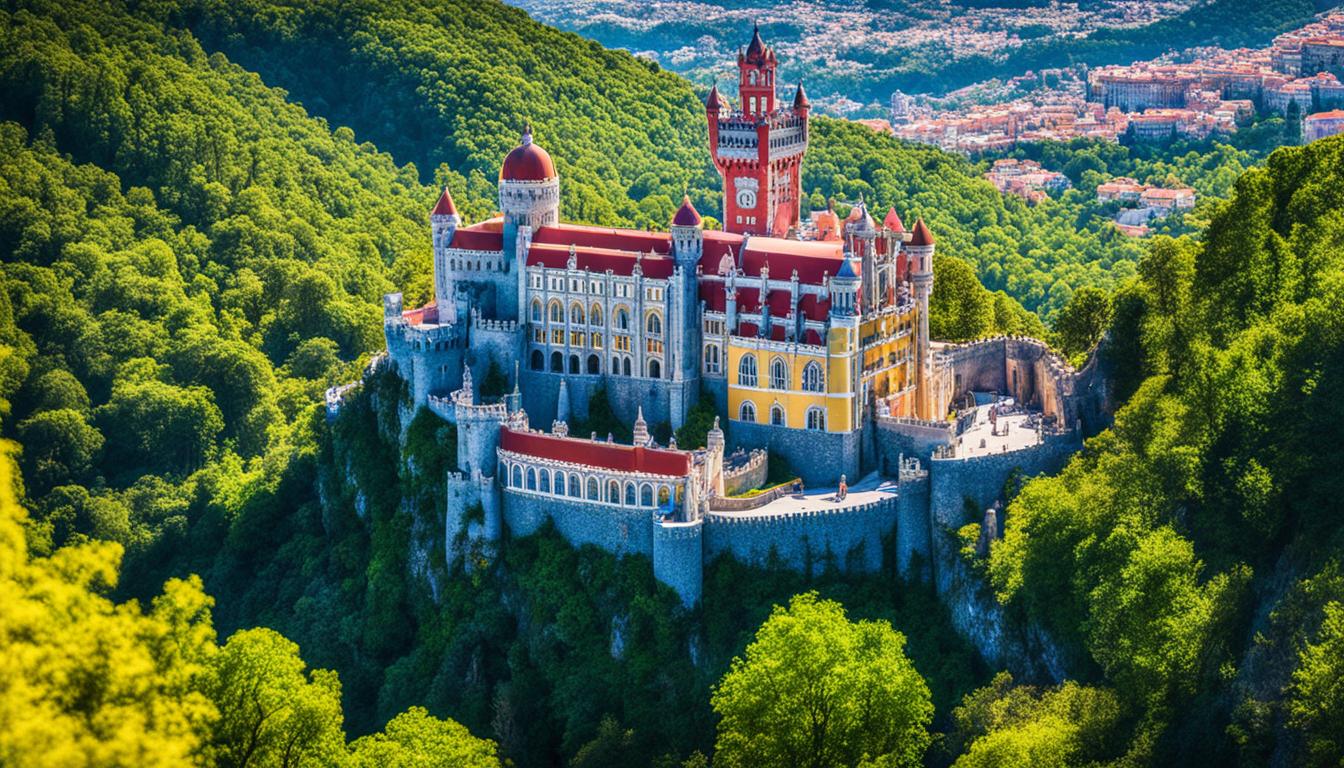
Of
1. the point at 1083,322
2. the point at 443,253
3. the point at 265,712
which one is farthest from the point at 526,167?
the point at 265,712

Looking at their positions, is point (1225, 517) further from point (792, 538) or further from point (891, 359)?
point (891, 359)

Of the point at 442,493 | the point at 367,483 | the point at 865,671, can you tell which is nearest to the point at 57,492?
the point at 367,483

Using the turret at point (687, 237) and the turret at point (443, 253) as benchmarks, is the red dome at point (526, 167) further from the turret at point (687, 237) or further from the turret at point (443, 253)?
the turret at point (687, 237)

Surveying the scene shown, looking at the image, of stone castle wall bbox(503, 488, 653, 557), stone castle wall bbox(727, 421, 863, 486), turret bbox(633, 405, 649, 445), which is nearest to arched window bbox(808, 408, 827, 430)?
stone castle wall bbox(727, 421, 863, 486)

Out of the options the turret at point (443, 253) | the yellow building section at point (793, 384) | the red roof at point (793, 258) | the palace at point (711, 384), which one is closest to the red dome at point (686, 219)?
the palace at point (711, 384)

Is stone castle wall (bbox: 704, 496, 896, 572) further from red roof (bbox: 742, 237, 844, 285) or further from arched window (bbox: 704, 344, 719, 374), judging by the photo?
red roof (bbox: 742, 237, 844, 285)
